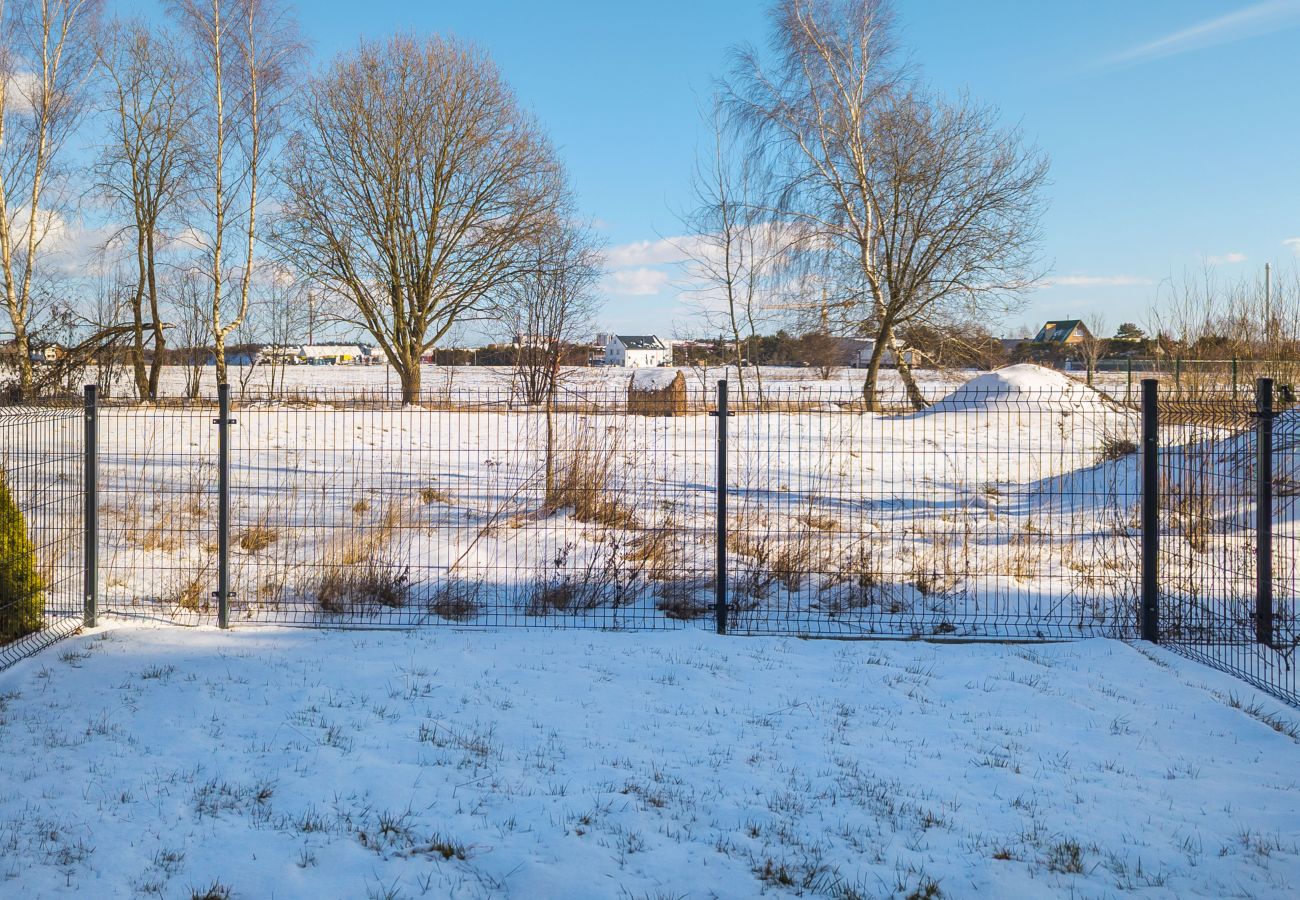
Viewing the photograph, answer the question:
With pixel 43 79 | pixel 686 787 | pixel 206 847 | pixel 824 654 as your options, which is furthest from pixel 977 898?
pixel 43 79

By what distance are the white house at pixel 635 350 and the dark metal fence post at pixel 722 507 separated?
77.8 m

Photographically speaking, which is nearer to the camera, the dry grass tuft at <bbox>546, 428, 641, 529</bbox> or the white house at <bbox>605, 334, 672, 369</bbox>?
the dry grass tuft at <bbox>546, 428, 641, 529</bbox>

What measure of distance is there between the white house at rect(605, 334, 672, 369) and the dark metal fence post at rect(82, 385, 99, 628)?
77767 mm

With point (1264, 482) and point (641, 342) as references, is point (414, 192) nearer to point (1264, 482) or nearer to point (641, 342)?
point (1264, 482)

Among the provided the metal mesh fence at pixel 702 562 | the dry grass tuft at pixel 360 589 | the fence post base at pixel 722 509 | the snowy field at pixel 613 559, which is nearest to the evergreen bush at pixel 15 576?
the metal mesh fence at pixel 702 562

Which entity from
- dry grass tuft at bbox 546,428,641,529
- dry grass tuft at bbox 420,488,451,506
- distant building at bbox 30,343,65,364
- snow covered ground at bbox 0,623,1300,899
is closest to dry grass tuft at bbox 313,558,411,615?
snow covered ground at bbox 0,623,1300,899

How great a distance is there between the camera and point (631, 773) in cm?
443

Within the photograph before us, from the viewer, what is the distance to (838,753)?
4762 mm

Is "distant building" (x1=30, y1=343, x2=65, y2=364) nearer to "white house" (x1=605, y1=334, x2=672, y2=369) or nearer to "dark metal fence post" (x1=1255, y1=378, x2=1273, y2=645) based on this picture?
"dark metal fence post" (x1=1255, y1=378, x2=1273, y2=645)

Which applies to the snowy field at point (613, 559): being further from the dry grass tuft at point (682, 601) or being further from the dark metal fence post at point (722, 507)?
the dark metal fence post at point (722, 507)

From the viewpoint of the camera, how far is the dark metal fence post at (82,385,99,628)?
7219mm

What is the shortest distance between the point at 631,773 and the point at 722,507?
9.70 ft

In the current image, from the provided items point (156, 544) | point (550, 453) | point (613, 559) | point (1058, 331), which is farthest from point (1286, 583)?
point (1058, 331)

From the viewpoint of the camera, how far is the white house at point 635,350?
87062mm
